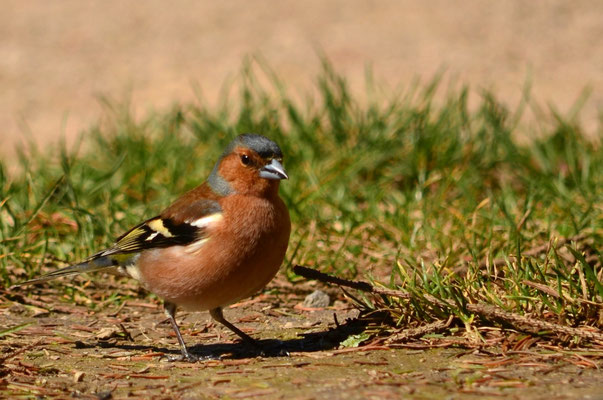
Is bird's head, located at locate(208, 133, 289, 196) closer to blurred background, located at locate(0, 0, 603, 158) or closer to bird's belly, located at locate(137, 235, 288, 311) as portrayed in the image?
bird's belly, located at locate(137, 235, 288, 311)

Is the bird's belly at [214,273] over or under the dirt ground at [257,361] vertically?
over

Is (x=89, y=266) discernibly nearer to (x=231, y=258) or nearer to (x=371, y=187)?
(x=231, y=258)

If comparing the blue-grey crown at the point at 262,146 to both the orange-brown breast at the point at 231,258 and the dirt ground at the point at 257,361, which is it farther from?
the dirt ground at the point at 257,361

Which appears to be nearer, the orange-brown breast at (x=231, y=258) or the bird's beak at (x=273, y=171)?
the orange-brown breast at (x=231, y=258)

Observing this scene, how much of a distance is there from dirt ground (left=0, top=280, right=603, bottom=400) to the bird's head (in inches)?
28.7

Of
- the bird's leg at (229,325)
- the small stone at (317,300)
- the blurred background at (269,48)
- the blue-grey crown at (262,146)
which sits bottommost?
the small stone at (317,300)

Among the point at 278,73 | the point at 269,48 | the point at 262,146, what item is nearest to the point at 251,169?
the point at 262,146

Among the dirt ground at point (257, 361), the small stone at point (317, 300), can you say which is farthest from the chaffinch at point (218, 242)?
the small stone at point (317, 300)

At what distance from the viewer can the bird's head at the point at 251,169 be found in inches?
172

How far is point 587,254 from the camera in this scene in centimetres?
500

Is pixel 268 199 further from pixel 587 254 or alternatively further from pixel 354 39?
pixel 354 39

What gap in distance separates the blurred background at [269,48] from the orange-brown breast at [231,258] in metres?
4.45

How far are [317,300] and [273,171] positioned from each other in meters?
0.90

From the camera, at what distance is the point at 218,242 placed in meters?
4.12
